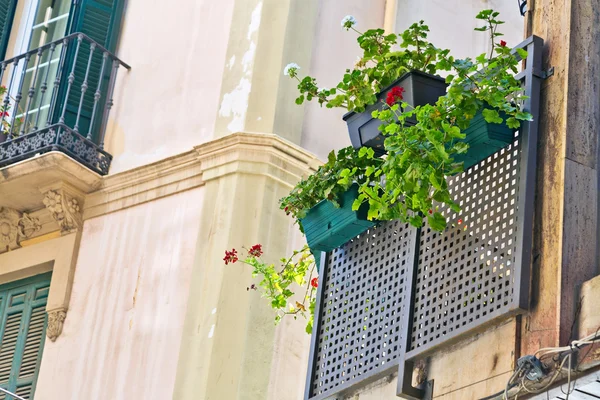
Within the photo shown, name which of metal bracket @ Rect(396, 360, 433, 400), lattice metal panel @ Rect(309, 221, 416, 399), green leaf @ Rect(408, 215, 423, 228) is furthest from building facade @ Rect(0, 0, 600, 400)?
green leaf @ Rect(408, 215, 423, 228)

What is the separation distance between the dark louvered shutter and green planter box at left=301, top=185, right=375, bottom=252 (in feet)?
14.3

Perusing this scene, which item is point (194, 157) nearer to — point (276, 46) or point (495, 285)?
point (276, 46)

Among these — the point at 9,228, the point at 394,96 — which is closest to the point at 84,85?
the point at 9,228

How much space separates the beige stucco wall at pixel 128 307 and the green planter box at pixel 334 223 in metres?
2.82

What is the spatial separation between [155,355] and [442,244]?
3983mm

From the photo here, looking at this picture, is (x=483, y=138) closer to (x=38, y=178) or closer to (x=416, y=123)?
(x=416, y=123)

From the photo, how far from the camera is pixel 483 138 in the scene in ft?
22.1

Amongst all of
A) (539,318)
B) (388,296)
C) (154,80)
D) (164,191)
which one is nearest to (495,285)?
(539,318)

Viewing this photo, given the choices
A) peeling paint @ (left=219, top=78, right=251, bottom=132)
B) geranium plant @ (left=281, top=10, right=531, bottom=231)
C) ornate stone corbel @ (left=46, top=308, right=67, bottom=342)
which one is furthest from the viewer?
ornate stone corbel @ (left=46, top=308, right=67, bottom=342)

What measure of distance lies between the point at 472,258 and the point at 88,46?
6103 mm

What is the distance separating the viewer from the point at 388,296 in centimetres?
723

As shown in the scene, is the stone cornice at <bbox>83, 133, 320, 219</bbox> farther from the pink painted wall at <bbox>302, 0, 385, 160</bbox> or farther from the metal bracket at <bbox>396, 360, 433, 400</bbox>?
the metal bracket at <bbox>396, 360, 433, 400</bbox>

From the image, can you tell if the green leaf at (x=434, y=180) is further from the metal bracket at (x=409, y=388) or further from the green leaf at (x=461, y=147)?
the metal bracket at (x=409, y=388)

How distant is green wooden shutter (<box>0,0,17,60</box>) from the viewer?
13055 millimetres
